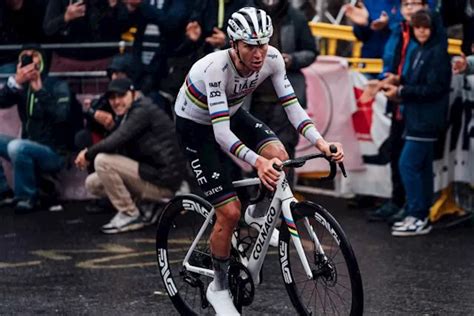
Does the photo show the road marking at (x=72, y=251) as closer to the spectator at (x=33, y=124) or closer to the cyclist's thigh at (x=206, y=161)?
the spectator at (x=33, y=124)

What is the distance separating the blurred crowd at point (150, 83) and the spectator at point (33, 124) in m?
0.01

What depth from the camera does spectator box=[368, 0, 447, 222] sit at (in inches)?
467

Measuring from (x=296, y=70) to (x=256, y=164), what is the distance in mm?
4793

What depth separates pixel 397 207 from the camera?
1241 centimetres

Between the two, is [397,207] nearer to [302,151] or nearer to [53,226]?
[302,151]

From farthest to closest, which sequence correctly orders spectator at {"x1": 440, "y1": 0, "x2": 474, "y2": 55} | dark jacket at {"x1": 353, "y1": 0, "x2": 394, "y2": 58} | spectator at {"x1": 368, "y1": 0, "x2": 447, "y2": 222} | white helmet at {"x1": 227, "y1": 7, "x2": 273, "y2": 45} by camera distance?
dark jacket at {"x1": 353, "y1": 0, "x2": 394, "y2": 58}
spectator at {"x1": 368, "y1": 0, "x2": 447, "y2": 222}
spectator at {"x1": 440, "y1": 0, "x2": 474, "y2": 55}
white helmet at {"x1": 227, "y1": 7, "x2": 273, "y2": 45}

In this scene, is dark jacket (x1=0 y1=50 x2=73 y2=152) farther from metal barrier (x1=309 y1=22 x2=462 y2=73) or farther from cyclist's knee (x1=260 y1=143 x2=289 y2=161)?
cyclist's knee (x1=260 y1=143 x2=289 y2=161)

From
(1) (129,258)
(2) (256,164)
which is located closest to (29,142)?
(1) (129,258)

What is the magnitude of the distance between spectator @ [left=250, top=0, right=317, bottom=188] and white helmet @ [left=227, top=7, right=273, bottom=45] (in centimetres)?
427

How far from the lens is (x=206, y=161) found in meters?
7.95

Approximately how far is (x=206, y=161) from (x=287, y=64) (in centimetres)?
407

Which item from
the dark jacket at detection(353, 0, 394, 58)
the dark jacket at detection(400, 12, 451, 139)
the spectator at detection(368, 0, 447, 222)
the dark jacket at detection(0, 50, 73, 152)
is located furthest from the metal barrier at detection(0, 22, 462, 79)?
the dark jacket at detection(400, 12, 451, 139)

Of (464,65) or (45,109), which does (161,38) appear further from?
(464,65)

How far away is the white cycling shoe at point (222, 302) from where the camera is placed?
792cm
